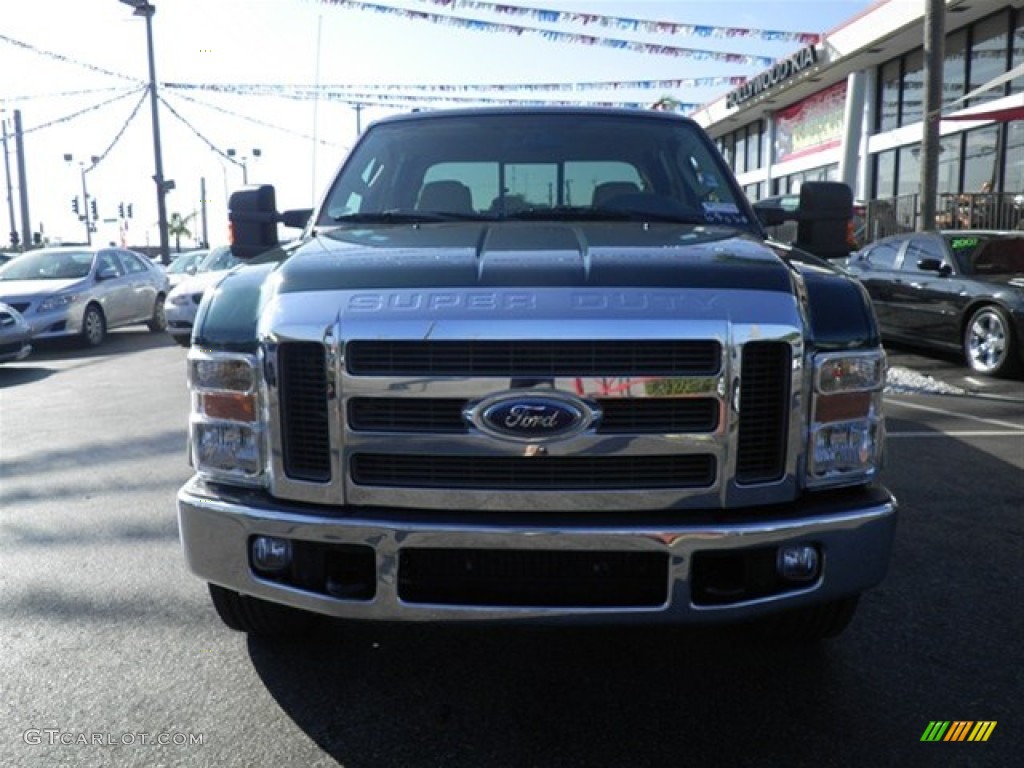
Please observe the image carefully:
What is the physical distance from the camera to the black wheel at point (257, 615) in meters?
2.79

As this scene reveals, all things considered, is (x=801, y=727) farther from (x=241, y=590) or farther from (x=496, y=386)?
(x=241, y=590)

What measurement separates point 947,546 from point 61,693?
11.5 ft

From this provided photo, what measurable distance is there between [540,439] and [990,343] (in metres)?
7.78

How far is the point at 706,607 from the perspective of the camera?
2297mm

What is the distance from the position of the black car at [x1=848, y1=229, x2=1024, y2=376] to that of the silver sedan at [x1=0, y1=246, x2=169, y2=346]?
9403 mm

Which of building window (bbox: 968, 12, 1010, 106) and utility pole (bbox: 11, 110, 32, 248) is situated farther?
utility pole (bbox: 11, 110, 32, 248)

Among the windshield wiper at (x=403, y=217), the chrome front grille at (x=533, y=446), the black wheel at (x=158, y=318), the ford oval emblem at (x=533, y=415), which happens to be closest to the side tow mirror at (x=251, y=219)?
the windshield wiper at (x=403, y=217)

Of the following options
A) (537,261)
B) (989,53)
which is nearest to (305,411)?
(537,261)

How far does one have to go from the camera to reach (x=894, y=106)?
19984mm

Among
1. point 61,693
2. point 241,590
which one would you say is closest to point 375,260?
point 241,590

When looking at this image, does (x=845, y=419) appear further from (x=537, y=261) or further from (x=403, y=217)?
(x=403, y=217)

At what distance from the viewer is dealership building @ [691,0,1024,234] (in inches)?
625

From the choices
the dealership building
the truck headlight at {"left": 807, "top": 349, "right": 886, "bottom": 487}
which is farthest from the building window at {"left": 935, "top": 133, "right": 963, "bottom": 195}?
the truck headlight at {"left": 807, "top": 349, "right": 886, "bottom": 487}

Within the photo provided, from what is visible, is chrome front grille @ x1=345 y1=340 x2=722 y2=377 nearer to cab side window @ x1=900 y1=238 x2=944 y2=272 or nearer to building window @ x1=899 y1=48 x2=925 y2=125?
cab side window @ x1=900 y1=238 x2=944 y2=272
